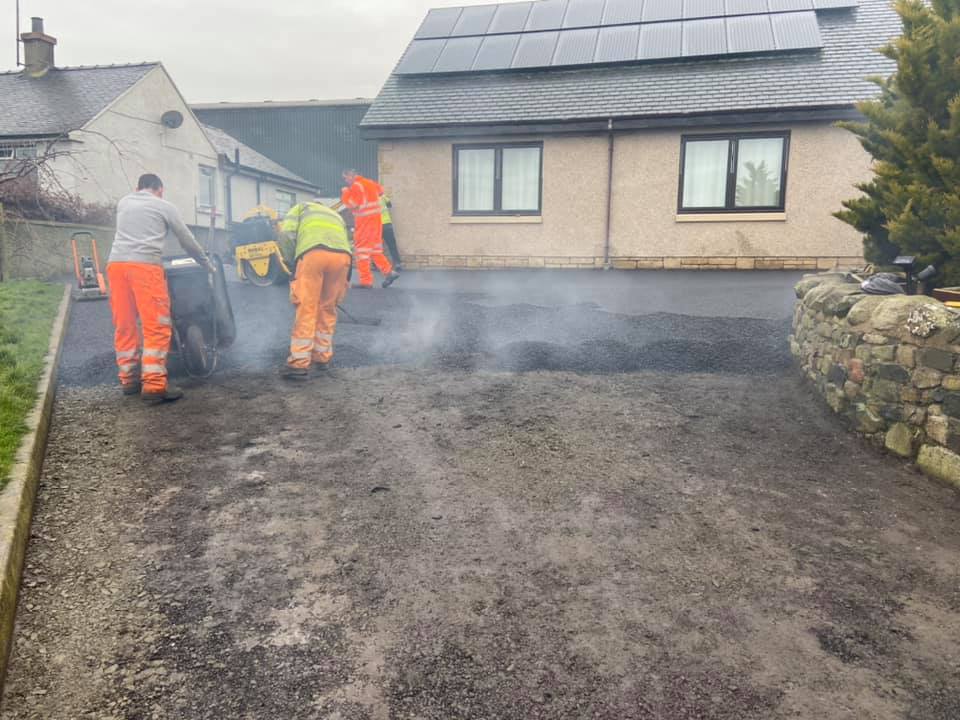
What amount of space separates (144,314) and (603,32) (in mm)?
13519

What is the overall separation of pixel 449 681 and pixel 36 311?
27.0ft

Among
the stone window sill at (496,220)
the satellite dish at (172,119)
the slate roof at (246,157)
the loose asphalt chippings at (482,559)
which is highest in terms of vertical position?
the satellite dish at (172,119)

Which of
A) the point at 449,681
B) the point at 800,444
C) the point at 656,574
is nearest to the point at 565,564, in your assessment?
the point at 656,574

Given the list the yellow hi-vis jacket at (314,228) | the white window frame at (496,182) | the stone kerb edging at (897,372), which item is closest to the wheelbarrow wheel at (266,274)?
the white window frame at (496,182)

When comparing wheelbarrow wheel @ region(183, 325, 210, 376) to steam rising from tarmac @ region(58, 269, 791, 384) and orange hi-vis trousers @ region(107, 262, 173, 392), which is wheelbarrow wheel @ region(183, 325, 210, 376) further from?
steam rising from tarmac @ region(58, 269, 791, 384)

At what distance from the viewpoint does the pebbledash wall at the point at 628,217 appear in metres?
12.8

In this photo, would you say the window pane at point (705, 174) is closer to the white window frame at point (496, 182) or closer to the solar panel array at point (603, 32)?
the solar panel array at point (603, 32)

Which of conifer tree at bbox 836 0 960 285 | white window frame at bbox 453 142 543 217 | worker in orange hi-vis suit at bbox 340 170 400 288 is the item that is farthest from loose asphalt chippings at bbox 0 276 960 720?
white window frame at bbox 453 142 543 217

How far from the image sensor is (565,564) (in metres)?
3.22

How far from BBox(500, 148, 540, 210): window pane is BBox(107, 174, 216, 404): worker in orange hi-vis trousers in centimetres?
972

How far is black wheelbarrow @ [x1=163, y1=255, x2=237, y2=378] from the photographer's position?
19.4 feet

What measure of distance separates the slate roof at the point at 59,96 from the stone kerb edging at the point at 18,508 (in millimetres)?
17294

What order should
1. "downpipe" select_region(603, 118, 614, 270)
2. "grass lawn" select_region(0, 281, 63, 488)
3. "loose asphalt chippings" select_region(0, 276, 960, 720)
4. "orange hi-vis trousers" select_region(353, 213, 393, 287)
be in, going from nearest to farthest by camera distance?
1. "loose asphalt chippings" select_region(0, 276, 960, 720)
2. "grass lawn" select_region(0, 281, 63, 488)
3. "orange hi-vis trousers" select_region(353, 213, 393, 287)
4. "downpipe" select_region(603, 118, 614, 270)

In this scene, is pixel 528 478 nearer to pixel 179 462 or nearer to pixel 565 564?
pixel 565 564
